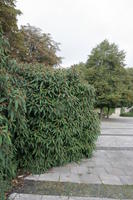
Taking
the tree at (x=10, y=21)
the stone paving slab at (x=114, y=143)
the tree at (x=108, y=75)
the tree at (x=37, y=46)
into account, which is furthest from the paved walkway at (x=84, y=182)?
the tree at (x=37, y=46)

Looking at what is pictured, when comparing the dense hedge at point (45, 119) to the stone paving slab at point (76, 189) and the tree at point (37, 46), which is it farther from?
the tree at point (37, 46)

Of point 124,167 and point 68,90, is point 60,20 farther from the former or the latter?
point 124,167

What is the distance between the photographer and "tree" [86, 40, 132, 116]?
11914 mm

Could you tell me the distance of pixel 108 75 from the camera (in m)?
12.5

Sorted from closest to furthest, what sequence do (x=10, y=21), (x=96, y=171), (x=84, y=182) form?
(x=84, y=182)
(x=96, y=171)
(x=10, y=21)

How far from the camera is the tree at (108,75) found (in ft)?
39.1

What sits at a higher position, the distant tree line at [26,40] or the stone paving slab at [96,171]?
the distant tree line at [26,40]

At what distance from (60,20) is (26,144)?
720 cm

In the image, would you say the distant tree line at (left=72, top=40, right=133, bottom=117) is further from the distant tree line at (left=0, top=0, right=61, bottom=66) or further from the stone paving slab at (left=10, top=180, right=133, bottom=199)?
the stone paving slab at (left=10, top=180, right=133, bottom=199)

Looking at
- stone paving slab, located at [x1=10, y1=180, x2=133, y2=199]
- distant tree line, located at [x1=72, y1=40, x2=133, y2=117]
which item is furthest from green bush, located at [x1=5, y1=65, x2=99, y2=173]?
distant tree line, located at [x1=72, y1=40, x2=133, y2=117]

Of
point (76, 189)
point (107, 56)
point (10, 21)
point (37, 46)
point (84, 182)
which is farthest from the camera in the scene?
point (37, 46)

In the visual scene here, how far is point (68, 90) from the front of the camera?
2881 millimetres

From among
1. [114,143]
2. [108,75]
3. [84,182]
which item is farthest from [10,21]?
[84,182]

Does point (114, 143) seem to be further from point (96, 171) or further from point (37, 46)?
point (37, 46)
